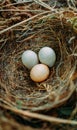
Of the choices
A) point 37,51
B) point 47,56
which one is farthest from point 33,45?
point 47,56

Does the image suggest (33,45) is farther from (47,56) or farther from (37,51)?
(47,56)

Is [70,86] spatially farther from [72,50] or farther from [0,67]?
[0,67]

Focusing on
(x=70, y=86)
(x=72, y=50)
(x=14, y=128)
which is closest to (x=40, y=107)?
(x=70, y=86)

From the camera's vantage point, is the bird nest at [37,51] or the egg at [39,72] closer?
the bird nest at [37,51]

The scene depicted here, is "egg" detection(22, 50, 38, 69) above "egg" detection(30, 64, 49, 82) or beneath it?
above

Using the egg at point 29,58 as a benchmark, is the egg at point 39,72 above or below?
below

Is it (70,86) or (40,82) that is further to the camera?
(40,82)
